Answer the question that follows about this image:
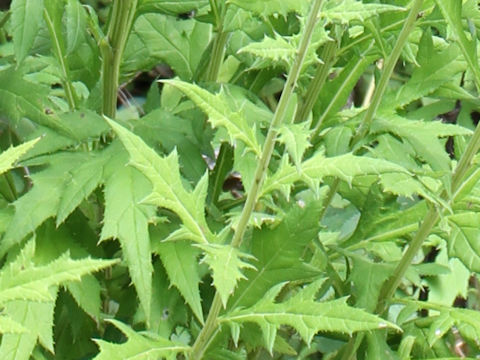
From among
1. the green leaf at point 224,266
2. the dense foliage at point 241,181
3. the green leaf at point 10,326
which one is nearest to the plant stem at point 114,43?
the dense foliage at point 241,181

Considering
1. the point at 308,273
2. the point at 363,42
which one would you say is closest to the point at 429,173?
the point at 308,273

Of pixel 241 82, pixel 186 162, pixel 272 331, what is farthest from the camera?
pixel 241 82

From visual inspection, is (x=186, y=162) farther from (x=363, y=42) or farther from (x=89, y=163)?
(x=363, y=42)

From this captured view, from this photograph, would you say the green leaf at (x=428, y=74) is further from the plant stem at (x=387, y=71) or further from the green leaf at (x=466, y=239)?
the green leaf at (x=466, y=239)

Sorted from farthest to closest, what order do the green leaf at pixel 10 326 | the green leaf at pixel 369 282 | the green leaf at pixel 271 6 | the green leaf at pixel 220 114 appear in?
the green leaf at pixel 369 282 < the green leaf at pixel 271 6 < the green leaf at pixel 220 114 < the green leaf at pixel 10 326

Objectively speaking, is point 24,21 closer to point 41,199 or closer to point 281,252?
point 41,199
